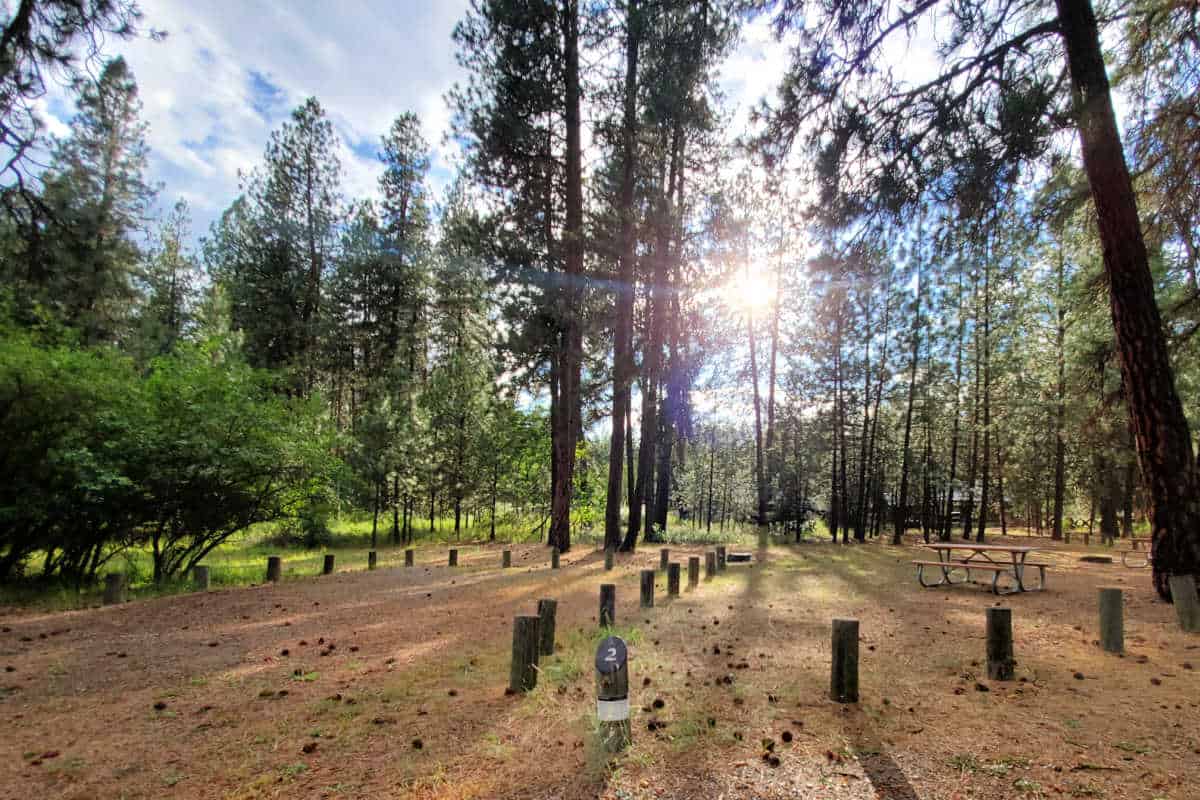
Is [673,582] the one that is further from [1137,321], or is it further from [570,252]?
[570,252]

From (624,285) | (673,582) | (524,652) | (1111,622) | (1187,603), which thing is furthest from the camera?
(624,285)

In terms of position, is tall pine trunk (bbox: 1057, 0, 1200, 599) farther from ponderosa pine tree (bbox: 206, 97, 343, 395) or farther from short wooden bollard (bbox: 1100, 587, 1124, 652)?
ponderosa pine tree (bbox: 206, 97, 343, 395)

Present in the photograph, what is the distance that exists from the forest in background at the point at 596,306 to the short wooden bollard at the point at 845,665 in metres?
4.56

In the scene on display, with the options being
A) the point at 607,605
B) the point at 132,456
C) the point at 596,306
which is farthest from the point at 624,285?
the point at 132,456

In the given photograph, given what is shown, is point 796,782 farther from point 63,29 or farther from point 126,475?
point 63,29

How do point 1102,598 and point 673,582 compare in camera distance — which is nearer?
point 1102,598

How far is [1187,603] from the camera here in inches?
240

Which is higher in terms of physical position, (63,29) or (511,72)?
(511,72)

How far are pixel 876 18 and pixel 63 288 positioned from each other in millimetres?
11423

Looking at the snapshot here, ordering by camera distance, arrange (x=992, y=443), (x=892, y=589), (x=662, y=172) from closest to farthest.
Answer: (x=892, y=589), (x=662, y=172), (x=992, y=443)

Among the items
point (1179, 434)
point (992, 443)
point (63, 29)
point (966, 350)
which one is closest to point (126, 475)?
point (63, 29)

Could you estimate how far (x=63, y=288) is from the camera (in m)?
8.08

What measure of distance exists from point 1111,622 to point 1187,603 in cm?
154

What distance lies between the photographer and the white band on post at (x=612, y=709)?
3367 mm
